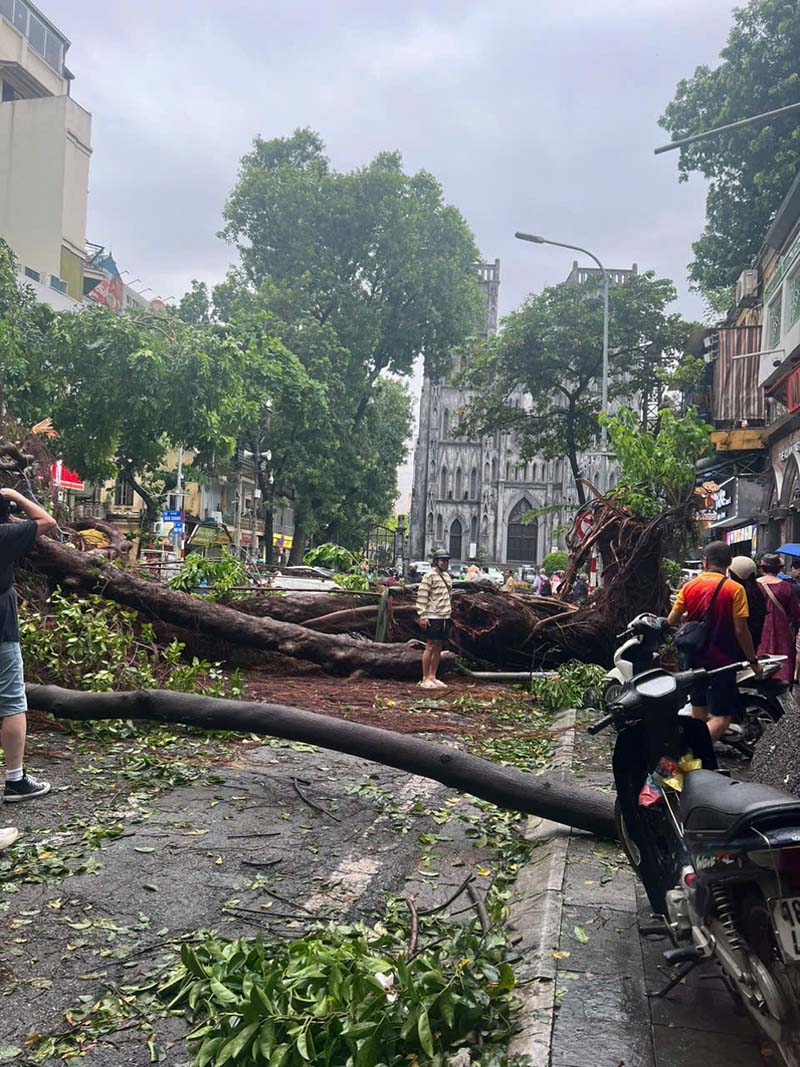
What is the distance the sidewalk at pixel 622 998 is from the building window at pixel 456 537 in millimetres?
79800

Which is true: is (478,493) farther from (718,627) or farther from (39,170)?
(718,627)

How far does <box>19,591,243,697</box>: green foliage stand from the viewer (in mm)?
7488

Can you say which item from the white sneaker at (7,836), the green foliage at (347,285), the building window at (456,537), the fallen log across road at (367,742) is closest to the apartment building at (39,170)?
the green foliage at (347,285)

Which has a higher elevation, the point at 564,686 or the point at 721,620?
the point at 721,620

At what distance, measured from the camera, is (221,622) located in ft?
31.9

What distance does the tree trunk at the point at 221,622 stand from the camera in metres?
9.05

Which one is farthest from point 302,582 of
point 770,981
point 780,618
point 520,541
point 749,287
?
point 520,541

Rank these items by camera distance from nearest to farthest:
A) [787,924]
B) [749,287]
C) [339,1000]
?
[787,924], [339,1000], [749,287]

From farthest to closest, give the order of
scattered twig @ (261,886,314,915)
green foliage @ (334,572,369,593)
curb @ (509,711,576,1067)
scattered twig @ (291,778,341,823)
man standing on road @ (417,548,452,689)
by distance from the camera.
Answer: green foliage @ (334,572,369,593) < man standing on road @ (417,548,452,689) < scattered twig @ (291,778,341,823) < scattered twig @ (261,886,314,915) < curb @ (509,711,576,1067)

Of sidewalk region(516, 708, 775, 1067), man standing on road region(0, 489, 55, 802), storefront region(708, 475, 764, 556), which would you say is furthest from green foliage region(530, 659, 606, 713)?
storefront region(708, 475, 764, 556)

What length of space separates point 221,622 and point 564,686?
3.54m

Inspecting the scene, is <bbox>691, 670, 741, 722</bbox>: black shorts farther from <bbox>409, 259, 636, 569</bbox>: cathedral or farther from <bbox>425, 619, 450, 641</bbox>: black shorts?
<bbox>409, 259, 636, 569</bbox>: cathedral

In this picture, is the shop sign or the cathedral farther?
the cathedral

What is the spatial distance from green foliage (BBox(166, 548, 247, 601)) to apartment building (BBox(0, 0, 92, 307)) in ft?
81.7
